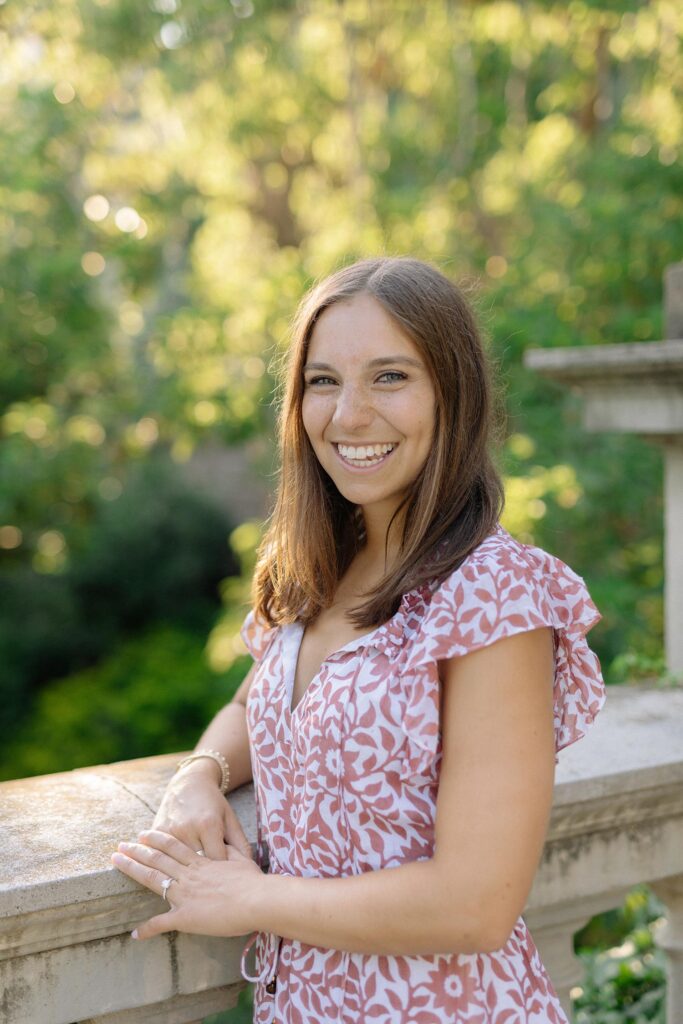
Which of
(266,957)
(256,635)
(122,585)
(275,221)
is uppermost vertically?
(275,221)

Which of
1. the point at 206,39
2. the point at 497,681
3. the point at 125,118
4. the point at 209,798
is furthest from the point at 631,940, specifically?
the point at 125,118

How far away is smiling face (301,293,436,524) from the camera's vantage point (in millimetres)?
1342

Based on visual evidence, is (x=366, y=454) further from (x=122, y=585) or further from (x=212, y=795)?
(x=122, y=585)

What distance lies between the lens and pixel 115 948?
1.37m

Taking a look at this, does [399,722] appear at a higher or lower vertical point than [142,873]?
higher

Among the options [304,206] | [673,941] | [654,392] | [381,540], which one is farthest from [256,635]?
[304,206]

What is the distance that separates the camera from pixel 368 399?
4.43 feet

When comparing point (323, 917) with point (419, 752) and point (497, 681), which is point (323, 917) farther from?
point (497, 681)

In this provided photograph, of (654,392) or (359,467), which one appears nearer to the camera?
(359,467)

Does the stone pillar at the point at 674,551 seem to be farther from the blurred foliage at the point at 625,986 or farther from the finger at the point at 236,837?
the finger at the point at 236,837

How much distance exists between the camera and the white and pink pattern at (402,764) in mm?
1214

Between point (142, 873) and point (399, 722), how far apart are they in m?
0.38

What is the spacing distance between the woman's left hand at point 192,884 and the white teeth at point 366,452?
1.78ft

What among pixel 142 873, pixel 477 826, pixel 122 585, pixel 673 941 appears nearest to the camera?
pixel 477 826
